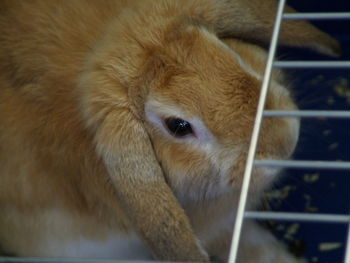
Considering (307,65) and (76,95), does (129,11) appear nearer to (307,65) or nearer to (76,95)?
(76,95)

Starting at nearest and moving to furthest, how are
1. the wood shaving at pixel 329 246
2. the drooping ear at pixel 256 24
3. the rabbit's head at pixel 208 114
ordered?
the rabbit's head at pixel 208 114
the drooping ear at pixel 256 24
the wood shaving at pixel 329 246

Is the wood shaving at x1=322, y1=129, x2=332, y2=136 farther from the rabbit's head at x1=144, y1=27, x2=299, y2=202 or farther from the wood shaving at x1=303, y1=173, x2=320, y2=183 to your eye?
the rabbit's head at x1=144, y1=27, x2=299, y2=202

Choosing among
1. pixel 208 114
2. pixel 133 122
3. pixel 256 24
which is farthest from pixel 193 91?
pixel 256 24

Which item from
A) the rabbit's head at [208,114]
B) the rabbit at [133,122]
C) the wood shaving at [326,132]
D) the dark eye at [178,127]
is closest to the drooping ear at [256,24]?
the rabbit at [133,122]

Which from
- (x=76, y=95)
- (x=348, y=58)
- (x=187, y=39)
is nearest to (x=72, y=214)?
(x=76, y=95)

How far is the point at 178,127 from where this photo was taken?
6.30 ft

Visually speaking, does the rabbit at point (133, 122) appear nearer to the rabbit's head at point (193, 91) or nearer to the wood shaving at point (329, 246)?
the rabbit's head at point (193, 91)

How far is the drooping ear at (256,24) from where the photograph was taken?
212 centimetres

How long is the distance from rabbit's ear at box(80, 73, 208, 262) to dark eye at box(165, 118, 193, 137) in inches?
3.5

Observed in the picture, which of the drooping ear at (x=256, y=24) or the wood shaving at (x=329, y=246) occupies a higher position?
the drooping ear at (x=256, y=24)

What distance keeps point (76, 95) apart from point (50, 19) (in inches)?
12.3

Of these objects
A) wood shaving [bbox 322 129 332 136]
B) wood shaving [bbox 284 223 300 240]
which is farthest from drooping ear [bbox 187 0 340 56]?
wood shaving [bbox 284 223 300 240]

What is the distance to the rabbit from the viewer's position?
188 cm

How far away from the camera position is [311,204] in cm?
281
